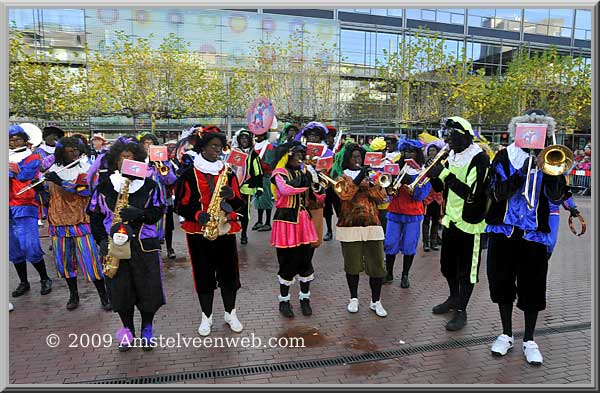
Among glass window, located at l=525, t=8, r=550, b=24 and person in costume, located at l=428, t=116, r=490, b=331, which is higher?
glass window, located at l=525, t=8, r=550, b=24

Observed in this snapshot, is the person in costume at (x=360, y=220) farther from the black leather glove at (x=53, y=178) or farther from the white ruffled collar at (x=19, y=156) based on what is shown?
the white ruffled collar at (x=19, y=156)

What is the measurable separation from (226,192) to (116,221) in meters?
1.07

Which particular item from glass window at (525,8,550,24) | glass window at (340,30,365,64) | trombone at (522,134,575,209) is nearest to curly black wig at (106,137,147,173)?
trombone at (522,134,575,209)

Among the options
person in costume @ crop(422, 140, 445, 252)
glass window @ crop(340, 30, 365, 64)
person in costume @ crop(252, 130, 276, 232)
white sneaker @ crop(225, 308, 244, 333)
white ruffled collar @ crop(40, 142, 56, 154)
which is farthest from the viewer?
glass window @ crop(340, 30, 365, 64)

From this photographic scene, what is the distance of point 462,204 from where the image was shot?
16.1ft

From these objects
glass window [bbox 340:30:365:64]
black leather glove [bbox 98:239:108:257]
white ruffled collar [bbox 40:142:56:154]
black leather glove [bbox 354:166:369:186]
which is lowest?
black leather glove [bbox 98:239:108:257]

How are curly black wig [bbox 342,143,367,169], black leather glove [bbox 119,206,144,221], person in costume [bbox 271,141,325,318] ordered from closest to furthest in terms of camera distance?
1. black leather glove [bbox 119,206,144,221]
2. person in costume [bbox 271,141,325,318]
3. curly black wig [bbox 342,143,367,169]

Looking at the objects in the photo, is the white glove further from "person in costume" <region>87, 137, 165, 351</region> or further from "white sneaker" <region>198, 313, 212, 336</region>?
"white sneaker" <region>198, 313, 212, 336</region>

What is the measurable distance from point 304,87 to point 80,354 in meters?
20.2

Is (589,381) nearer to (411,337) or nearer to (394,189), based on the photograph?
(411,337)

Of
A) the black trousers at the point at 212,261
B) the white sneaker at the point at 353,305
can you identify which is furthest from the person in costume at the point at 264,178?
the black trousers at the point at 212,261

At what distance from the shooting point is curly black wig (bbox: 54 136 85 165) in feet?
17.5

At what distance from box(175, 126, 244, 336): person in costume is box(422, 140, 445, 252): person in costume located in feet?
14.4

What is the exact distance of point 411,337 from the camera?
4.84 metres
